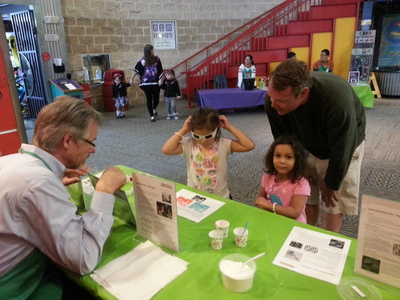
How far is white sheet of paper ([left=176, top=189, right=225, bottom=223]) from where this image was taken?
1.50 metres

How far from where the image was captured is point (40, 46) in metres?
6.59

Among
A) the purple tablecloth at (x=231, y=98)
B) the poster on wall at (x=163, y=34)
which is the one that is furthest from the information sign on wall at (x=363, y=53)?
the poster on wall at (x=163, y=34)

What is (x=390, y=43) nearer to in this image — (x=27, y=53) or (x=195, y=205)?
(x=27, y=53)

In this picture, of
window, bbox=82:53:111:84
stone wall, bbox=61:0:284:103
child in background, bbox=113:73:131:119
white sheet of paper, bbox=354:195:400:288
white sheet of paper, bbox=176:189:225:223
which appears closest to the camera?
white sheet of paper, bbox=354:195:400:288

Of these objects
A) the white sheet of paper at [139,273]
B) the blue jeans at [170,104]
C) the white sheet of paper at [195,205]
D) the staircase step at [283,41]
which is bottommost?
the blue jeans at [170,104]

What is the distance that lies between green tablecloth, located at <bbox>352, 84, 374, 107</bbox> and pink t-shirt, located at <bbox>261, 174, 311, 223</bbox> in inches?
220

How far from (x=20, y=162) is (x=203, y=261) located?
2.40ft

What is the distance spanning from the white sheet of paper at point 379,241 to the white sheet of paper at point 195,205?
686mm

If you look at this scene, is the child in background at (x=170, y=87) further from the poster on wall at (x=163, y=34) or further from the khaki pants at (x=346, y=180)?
the khaki pants at (x=346, y=180)

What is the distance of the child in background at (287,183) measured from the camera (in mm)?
1645

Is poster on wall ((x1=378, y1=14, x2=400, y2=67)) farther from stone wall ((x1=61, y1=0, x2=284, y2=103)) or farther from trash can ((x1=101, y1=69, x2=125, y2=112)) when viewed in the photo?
trash can ((x1=101, y1=69, x2=125, y2=112))

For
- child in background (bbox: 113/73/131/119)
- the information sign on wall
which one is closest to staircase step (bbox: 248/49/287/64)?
the information sign on wall

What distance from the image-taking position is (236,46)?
9.05 meters

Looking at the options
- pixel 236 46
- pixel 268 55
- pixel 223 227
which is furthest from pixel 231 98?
pixel 223 227
